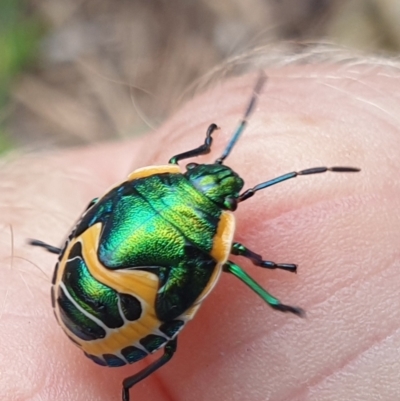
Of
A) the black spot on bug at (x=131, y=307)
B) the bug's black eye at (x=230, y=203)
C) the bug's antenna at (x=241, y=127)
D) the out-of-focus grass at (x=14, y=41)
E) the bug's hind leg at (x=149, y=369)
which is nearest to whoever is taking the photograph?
the black spot on bug at (x=131, y=307)

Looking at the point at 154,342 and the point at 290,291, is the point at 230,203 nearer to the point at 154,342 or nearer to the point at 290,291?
the point at 290,291

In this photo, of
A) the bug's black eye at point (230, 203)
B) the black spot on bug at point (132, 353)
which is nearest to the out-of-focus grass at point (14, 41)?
the bug's black eye at point (230, 203)

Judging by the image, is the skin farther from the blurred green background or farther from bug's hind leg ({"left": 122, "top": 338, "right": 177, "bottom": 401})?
the blurred green background


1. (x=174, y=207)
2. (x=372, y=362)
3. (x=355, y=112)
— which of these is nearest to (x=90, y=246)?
(x=174, y=207)

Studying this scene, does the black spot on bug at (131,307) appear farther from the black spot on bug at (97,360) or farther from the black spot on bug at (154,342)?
the black spot on bug at (97,360)

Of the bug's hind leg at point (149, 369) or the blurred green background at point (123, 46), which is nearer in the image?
the bug's hind leg at point (149, 369)

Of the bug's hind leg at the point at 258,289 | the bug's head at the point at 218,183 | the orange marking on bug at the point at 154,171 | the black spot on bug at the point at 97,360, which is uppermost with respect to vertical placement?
the bug's head at the point at 218,183

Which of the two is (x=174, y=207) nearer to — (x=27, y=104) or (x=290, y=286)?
(x=290, y=286)
